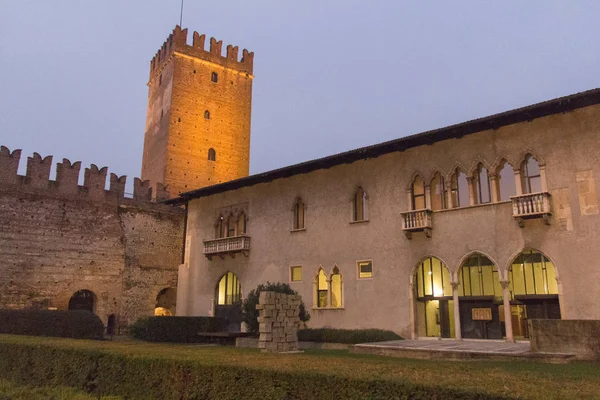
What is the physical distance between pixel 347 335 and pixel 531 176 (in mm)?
9461

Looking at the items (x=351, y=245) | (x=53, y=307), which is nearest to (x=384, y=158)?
(x=351, y=245)

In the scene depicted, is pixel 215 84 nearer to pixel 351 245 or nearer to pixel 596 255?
pixel 351 245

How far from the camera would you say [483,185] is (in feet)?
64.6

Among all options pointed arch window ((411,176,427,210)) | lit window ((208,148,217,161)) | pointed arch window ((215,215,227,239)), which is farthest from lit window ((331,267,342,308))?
lit window ((208,148,217,161))

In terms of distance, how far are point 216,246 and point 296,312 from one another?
1309 centimetres

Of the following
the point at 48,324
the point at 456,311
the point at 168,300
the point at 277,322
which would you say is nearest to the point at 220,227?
the point at 168,300

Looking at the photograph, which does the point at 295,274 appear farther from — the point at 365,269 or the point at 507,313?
the point at 507,313

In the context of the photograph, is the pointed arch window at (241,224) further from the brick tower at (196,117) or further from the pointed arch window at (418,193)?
the brick tower at (196,117)

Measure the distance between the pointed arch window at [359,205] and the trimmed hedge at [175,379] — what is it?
14697 mm

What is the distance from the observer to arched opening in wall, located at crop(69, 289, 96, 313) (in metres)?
29.0

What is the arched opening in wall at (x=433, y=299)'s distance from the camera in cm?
2039

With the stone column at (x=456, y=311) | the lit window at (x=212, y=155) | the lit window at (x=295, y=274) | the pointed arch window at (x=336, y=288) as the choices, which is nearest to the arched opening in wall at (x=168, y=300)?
the lit window at (x=295, y=274)

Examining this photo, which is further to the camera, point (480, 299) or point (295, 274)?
point (295, 274)

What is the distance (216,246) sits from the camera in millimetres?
28844
